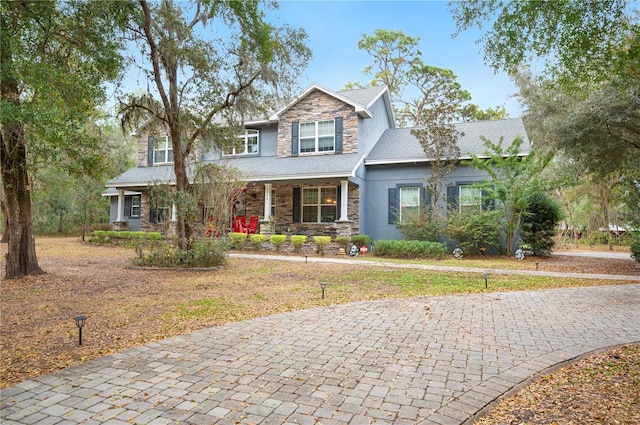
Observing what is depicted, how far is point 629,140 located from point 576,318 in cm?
821

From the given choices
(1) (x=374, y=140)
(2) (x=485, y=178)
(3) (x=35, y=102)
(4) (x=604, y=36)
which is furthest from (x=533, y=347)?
(1) (x=374, y=140)

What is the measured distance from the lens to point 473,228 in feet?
46.2

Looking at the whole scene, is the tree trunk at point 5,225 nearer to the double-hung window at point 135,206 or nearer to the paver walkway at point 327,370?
the double-hung window at point 135,206

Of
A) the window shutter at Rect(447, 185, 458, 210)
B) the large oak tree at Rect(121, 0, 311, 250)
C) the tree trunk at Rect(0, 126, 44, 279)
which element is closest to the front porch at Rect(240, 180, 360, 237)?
the window shutter at Rect(447, 185, 458, 210)

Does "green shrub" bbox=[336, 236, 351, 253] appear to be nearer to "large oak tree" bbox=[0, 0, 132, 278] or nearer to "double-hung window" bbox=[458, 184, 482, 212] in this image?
"double-hung window" bbox=[458, 184, 482, 212]

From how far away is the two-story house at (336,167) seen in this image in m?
16.0

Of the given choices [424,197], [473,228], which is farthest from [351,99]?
[473,228]

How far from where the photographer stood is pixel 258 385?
3402mm

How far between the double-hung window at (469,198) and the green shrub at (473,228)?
0.97 feet

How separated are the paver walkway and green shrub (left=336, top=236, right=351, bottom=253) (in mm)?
8719

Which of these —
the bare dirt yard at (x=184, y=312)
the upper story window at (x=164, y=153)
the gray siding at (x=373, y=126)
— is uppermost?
the gray siding at (x=373, y=126)

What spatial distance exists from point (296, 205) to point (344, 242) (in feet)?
11.5

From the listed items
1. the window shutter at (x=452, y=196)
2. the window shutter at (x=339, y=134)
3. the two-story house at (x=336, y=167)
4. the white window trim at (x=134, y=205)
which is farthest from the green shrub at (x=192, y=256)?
the white window trim at (x=134, y=205)

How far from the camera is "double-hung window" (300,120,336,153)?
57.5 feet
